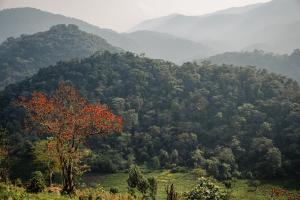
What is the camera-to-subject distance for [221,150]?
98938mm

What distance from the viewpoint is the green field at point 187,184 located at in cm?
7304

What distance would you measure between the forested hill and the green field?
392cm

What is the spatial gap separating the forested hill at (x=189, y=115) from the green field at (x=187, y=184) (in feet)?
12.9

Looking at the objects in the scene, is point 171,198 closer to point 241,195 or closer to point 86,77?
point 241,195

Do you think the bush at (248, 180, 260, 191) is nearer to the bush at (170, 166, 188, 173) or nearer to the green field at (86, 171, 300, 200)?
the green field at (86, 171, 300, 200)

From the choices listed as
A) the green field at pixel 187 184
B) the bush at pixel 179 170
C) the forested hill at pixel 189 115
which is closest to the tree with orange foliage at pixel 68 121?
the green field at pixel 187 184

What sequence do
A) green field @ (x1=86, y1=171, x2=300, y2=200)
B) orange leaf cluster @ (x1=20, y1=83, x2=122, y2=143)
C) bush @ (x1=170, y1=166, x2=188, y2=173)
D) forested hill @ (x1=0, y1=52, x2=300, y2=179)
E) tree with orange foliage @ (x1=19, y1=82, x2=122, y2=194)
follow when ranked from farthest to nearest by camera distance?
forested hill @ (x1=0, y1=52, x2=300, y2=179) < bush @ (x1=170, y1=166, x2=188, y2=173) < green field @ (x1=86, y1=171, x2=300, y2=200) < orange leaf cluster @ (x1=20, y1=83, x2=122, y2=143) < tree with orange foliage @ (x1=19, y1=82, x2=122, y2=194)

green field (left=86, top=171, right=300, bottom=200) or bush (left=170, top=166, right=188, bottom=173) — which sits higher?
bush (left=170, top=166, right=188, bottom=173)

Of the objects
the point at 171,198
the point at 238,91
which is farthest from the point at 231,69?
the point at 171,198

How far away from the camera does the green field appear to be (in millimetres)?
73037

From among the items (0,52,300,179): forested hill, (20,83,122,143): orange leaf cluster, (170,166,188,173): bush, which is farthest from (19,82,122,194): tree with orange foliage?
(170,166,188,173): bush

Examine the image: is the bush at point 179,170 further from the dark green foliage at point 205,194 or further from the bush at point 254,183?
the dark green foliage at point 205,194

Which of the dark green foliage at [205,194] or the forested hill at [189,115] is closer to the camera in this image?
the dark green foliage at [205,194]

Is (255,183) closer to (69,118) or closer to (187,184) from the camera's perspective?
(187,184)
